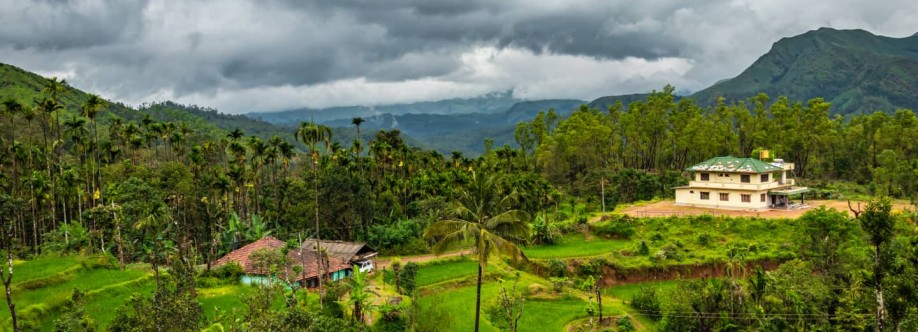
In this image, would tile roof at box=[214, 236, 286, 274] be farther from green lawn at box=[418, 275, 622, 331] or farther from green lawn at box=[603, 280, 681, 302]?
green lawn at box=[603, 280, 681, 302]

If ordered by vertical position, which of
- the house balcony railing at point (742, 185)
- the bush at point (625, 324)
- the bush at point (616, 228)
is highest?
the house balcony railing at point (742, 185)

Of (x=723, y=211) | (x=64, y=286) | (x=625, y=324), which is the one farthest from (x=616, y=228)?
(x=64, y=286)

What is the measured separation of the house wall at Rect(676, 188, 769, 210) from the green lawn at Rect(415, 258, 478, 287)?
1162 inches

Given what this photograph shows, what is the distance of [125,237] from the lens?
4834 cm

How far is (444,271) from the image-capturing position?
47.2 meters

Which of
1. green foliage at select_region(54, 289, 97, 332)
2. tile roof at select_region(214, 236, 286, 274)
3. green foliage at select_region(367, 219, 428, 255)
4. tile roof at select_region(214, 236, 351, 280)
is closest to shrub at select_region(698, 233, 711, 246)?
green foliage at select_region(367, 219, 428, 255)

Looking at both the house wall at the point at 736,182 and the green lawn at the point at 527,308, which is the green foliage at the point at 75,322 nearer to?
the green lawn at the point at 527,308

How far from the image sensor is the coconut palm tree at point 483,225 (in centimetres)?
2309

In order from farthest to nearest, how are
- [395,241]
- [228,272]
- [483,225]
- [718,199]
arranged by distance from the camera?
1. [718,199]
2. [395,241]
3. [228,272]
4. [483,225]

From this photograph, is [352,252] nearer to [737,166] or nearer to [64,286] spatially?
[64,286]

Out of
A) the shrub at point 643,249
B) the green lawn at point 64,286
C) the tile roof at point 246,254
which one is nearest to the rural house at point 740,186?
the shrub at point 643,249

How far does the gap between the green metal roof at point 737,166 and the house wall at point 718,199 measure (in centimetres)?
220

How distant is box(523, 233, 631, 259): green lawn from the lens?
5125 centimetres

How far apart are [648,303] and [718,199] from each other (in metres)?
31.1
